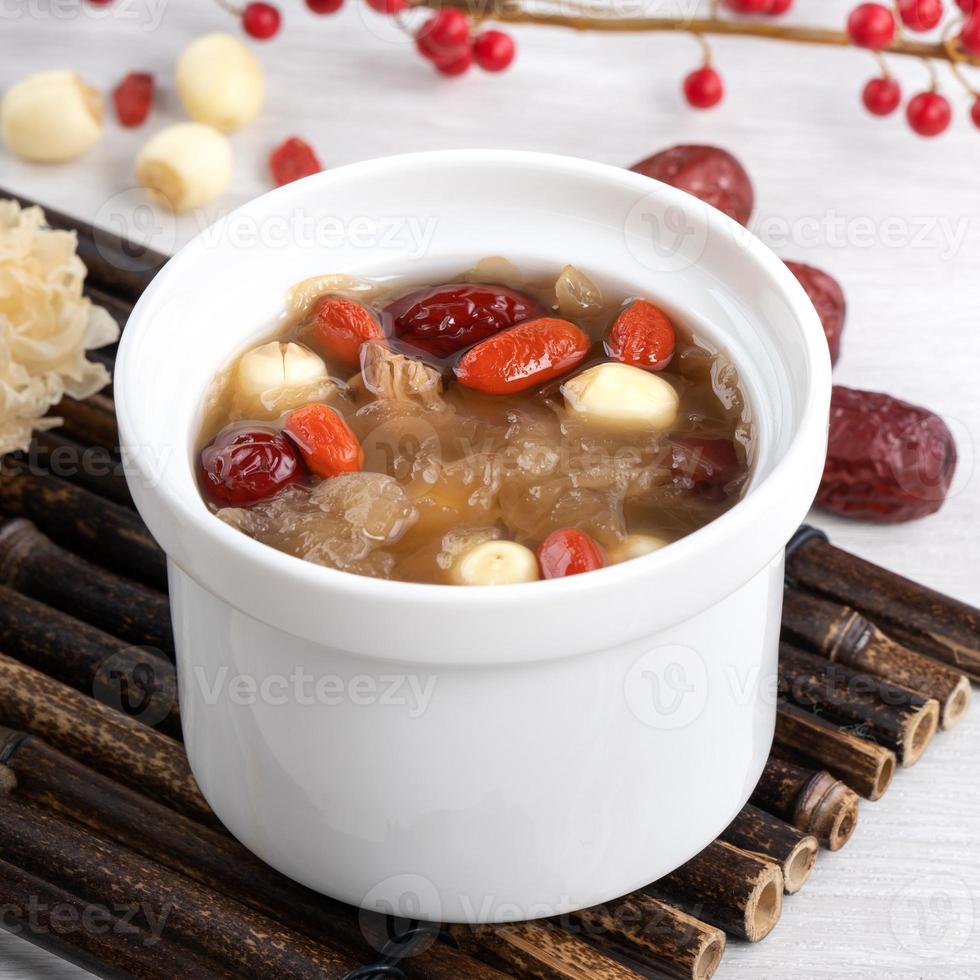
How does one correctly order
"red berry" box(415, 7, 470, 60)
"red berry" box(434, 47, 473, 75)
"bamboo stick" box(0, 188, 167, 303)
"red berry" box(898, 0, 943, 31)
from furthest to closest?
1. "red berry" box(434, 47, 473, 75)
2. "red berry" box(415, 7, 470, 60)
3. "red berry" box(898, 0, 943, 31)
4. "bamboo stick" box(0, 188, 167, 303)

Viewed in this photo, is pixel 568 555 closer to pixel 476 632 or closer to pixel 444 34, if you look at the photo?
pixel 476 632

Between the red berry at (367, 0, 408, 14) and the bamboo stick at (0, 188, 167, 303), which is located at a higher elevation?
the red berry at (367, 0, 408, 14)

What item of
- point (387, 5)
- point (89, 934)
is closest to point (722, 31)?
point (387, 5)

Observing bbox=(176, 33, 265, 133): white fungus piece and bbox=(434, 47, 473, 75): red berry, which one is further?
bbox=(434, 47, 473, 75): red berry

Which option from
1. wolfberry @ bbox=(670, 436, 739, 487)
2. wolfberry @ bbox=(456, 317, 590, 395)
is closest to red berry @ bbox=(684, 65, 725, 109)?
wolfberry @ bbox=(456, 317, 590, 395)

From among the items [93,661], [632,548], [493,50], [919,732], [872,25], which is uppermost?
[632,548]

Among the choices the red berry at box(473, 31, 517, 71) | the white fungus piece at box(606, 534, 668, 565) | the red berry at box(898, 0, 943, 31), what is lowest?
the red berry at box(473, 31, 517, 71)

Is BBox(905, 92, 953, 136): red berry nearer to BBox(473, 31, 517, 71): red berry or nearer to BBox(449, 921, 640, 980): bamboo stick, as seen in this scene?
BBox(473, 31, 517, 71): red berry
